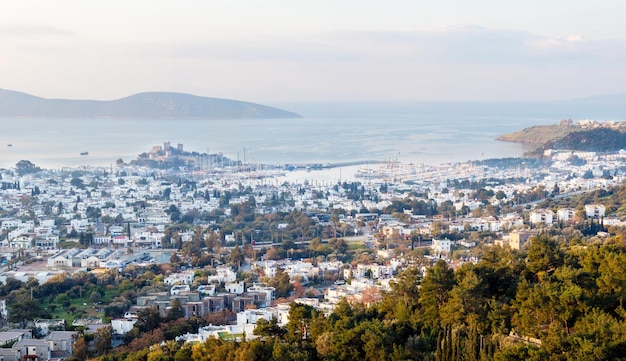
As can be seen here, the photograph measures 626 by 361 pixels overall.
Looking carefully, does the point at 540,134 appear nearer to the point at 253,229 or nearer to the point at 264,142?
the point at 264,142

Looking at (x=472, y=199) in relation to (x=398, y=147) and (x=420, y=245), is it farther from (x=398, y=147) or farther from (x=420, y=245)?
(x=398, y=147)

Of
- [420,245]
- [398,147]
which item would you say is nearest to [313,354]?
[420,245]

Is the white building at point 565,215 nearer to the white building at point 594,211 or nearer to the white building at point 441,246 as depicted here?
the white building at point 594,211

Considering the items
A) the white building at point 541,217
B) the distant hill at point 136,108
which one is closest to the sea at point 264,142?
the distant hill at point 136,108

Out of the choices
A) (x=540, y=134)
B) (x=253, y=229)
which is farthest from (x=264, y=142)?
(x=253, y=229)

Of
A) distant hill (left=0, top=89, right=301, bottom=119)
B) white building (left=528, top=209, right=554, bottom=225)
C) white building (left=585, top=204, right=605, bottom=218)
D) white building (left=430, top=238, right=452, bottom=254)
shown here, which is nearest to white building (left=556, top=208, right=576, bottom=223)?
white building (left=528, top=209, right=554, bottom=225)
